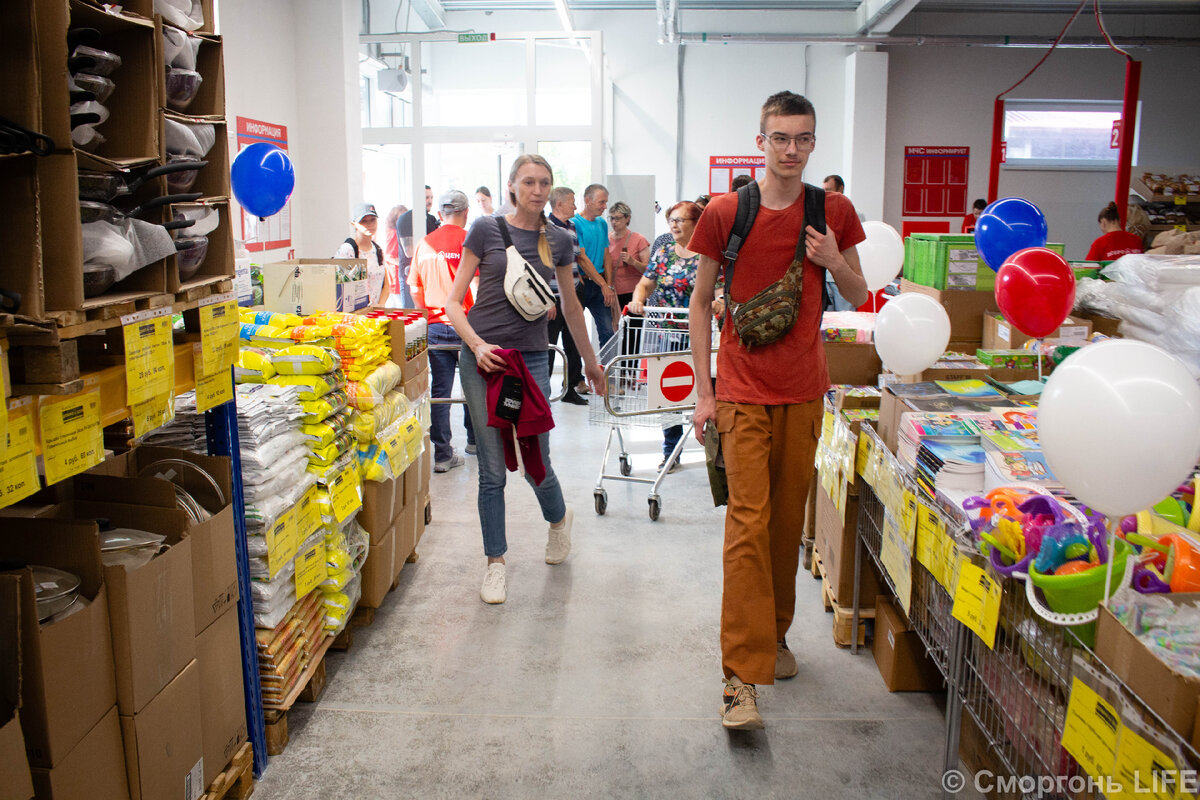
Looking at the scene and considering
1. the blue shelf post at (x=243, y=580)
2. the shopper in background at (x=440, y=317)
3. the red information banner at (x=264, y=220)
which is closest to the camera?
the blue shelf post at (x=243, y=580)

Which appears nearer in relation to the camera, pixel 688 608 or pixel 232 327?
pixel 232 327

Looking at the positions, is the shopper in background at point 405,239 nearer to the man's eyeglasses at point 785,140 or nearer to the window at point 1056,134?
the man's eyeglasses at point 785,140

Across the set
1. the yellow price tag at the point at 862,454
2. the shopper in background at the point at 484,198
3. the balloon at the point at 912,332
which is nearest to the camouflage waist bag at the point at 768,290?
the balloon at the point at 912,332

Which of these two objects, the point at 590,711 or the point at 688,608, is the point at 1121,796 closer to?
the point at 590,711

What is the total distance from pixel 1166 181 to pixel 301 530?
26.7ft

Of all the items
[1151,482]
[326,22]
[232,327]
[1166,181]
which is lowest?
[1151,482]

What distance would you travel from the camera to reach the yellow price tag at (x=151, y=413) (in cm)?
180

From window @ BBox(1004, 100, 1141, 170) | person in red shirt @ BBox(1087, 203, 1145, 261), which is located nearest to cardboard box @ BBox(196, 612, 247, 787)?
person in red shirt @ BBox(1087, 203, 1145, 261)

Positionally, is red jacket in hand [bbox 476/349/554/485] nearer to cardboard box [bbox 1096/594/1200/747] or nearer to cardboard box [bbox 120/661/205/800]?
cardboard box [bbox 120/661/205/800]

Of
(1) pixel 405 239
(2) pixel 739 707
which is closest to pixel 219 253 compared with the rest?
(2) pixel 739 707

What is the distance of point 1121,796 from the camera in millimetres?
1310

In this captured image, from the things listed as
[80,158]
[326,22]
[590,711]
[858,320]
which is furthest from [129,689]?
[326,22]

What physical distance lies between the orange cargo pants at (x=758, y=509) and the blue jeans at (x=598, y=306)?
527 centimetres

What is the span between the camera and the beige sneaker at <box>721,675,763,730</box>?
2545 mm
